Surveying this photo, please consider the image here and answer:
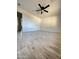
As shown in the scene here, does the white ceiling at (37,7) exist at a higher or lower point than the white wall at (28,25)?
higher

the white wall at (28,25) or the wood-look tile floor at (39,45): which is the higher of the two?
the white wall at (28,25)

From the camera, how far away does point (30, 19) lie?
122cm

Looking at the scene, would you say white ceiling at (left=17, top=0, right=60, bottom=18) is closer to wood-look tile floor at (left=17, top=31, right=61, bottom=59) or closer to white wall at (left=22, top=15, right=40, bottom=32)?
white wall at (left=22, top=15, right=40, bottom=32)

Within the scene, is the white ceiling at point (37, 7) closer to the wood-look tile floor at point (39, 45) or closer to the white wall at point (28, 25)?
the white wall at point (28, 25)

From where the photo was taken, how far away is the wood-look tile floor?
1.14m

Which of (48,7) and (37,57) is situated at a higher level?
(48,7)

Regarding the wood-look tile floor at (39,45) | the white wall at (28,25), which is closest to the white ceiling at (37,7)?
the white wall at (28,25)

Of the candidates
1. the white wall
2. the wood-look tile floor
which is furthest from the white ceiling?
the wood-look tile floor

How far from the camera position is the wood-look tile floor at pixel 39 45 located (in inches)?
45.0

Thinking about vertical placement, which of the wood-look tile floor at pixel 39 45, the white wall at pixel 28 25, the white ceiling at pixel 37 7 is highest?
the white ceiling at pixel 37 7

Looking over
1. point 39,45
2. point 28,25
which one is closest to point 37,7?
point 28,25
